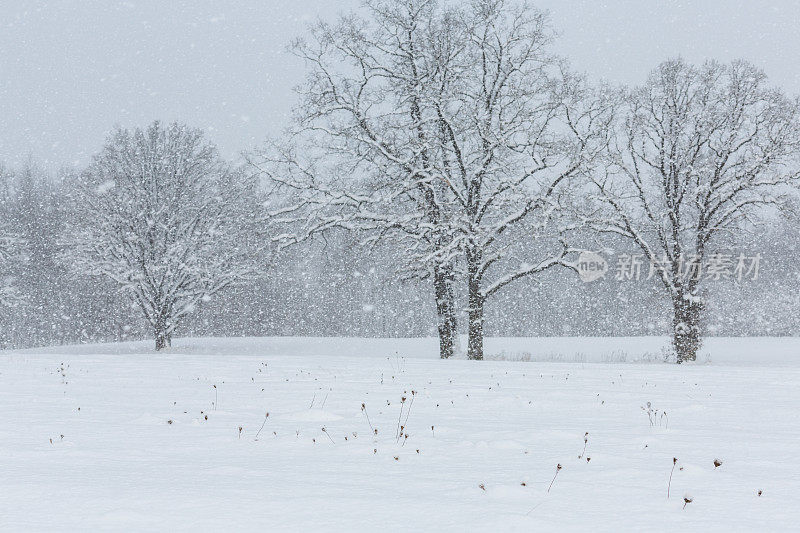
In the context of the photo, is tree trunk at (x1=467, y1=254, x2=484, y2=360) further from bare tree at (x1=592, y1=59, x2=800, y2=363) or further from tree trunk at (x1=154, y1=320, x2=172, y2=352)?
tree trunk at (x1=154, y1=320, x2=172, y2=352)

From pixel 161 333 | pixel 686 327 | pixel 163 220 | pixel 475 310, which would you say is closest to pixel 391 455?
pixel 475 310

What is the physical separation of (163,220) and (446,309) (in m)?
13.5

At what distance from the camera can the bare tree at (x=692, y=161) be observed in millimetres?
19516

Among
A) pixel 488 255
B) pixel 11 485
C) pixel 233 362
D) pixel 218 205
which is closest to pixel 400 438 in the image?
pixel 11 485

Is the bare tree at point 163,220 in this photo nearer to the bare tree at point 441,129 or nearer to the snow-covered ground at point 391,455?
the bare tree at point 441,129

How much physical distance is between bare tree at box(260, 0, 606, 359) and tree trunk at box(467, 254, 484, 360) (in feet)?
0.12

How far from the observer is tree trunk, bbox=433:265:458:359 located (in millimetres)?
20016

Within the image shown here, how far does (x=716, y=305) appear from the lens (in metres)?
49.1

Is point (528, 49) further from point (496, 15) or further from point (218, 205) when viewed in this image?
point (218, 205)

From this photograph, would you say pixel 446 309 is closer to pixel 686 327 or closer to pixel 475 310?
pixel 475 310

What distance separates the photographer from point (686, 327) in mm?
20766

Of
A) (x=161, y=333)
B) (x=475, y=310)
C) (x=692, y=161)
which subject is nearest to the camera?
(x=475, y=310)

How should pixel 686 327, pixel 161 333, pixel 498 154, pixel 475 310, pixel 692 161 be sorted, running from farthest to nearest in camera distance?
pixel 161 333 → pixel 686 327 → pixel 692 161 → pixel 475 310 → pixel 498 154

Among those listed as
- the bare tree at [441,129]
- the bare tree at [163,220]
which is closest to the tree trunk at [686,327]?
the bare tree at [441,129]
